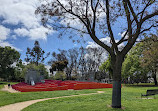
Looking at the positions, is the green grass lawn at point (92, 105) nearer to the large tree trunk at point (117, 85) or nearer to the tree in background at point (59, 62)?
the large tree trunk at point (117, 85)

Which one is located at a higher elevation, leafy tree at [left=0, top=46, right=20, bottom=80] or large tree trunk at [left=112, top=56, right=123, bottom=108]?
leafy tree at [left=0, top=46, right=20, bottom=80]

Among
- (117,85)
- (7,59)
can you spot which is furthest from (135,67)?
(7,59)

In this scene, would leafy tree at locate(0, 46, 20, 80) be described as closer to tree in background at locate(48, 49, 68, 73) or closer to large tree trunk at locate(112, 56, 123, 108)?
tree in background at locate(48, 49, 68, 73)

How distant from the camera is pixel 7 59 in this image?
166 feet

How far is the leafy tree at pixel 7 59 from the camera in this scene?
4897cm

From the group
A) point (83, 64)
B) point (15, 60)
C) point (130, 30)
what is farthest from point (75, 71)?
point (130, 30)

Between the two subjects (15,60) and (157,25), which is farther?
(15,60)

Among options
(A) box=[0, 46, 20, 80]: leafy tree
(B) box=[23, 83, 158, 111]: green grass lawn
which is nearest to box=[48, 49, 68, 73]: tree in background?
(A) box=[0, 46, 20, 80]: leafy tree

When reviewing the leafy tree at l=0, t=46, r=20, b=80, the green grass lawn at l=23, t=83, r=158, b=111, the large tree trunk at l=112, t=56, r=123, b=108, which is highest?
the leafy tree at l=0, t=46, r=20, b=80

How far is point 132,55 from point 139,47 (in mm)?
2617

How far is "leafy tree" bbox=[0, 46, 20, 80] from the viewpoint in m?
49.0

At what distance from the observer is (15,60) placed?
54.4 m

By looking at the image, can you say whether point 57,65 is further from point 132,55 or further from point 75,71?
point 132,55

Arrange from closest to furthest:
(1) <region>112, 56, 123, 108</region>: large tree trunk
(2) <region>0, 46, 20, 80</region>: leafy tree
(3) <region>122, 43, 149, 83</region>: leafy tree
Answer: (1) <region>112, 56, 123, 108</region>: large tree trunk → (3) <region>122, 43, 149, 83</region>: leafy tree → (2) <region>0, 46, 20, 80</region>: leafy tree
